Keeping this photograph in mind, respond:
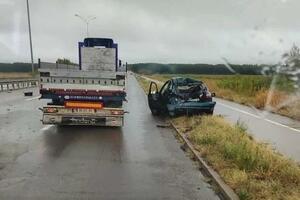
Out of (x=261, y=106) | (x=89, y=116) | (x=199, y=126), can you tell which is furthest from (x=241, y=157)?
(x=261, y=106)

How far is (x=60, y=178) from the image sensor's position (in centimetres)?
914

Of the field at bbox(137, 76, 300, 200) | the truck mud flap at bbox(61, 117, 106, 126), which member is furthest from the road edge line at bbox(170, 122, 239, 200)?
the truck mud flap at bbox(61, 117, 106, 126)

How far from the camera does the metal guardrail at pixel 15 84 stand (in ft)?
158

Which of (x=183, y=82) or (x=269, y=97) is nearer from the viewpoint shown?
(x=183, y=82)

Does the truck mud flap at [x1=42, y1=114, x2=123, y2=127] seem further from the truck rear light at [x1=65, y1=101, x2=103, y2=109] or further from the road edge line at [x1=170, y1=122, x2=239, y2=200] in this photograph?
the road edge line at [x1=170, y1=122, x2=239, y2=200]

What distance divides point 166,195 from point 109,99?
947 cm

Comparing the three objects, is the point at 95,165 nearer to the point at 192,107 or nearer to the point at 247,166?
the point at 247,166

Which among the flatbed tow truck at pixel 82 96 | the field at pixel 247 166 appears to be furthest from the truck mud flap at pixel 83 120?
the field at pixel 247 166

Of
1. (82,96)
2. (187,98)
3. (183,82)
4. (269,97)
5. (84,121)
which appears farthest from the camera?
(269,97)

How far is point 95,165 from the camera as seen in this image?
34.4ft

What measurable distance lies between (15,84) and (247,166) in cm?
4586

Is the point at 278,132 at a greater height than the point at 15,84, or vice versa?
the point at 278,132

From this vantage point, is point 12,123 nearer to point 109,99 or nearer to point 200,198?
point 109,99

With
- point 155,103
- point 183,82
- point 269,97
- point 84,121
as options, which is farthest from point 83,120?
point 269,97
